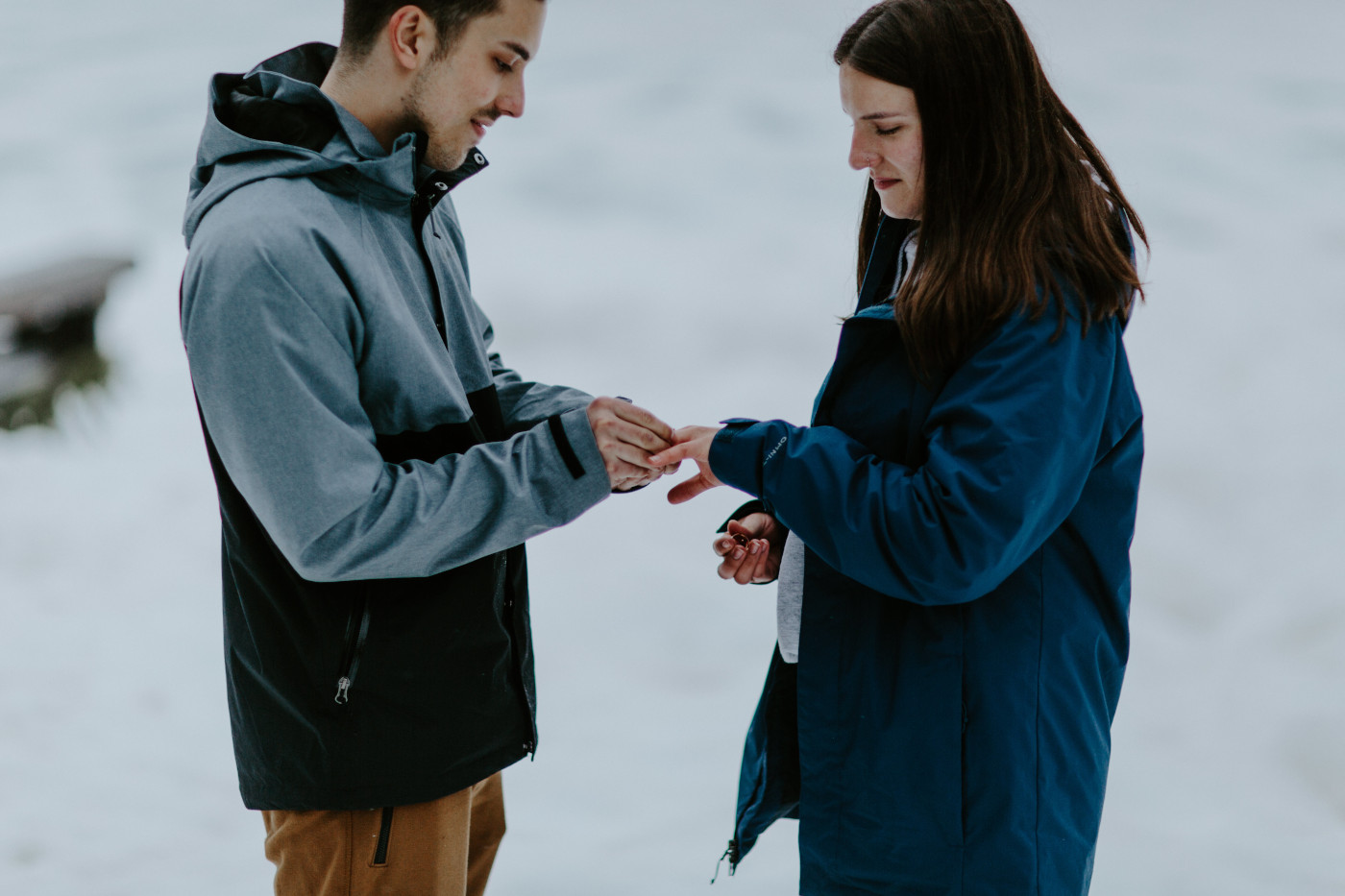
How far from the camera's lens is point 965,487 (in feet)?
4.15

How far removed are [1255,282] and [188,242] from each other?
419 centimetres

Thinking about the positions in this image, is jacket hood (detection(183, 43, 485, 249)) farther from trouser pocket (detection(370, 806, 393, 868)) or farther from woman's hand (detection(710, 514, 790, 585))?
trouser pocket (detection(370, 806, 393, 868))

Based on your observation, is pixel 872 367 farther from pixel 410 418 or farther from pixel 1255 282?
pixel 1255 282

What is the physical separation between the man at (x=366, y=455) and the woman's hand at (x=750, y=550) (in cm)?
19

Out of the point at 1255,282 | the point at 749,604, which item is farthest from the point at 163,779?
the point at 1255,282

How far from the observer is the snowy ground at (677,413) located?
286 centimetres

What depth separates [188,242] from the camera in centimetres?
140

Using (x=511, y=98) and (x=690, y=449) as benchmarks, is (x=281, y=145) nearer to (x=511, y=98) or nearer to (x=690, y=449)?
(x=511, y=98)

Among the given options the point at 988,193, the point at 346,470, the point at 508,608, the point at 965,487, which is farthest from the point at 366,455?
the point at 988,193

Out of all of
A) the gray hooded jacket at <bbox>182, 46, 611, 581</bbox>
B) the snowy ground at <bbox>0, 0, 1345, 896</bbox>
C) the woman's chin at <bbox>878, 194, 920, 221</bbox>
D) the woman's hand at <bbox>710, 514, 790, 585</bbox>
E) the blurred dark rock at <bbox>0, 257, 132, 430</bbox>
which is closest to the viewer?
the blurred dark rock at <bbox>0, 257, 132, 430</bbox>

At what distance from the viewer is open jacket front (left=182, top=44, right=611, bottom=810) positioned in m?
1.28

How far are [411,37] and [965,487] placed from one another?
89 cm

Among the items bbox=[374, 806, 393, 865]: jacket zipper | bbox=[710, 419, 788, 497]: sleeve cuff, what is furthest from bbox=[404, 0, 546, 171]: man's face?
bbox=[374, 806, 393, 865]: jacket zipper

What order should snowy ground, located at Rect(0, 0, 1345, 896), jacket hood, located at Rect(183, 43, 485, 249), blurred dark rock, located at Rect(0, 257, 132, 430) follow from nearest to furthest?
1. blurred dark rock, located at Rect(0, 257, 132, 430)
2. jacket hood, located at Rect(183, 43, 485, 249)
3. snowy ground, located at Rect(0, 0, 1345, 896)
